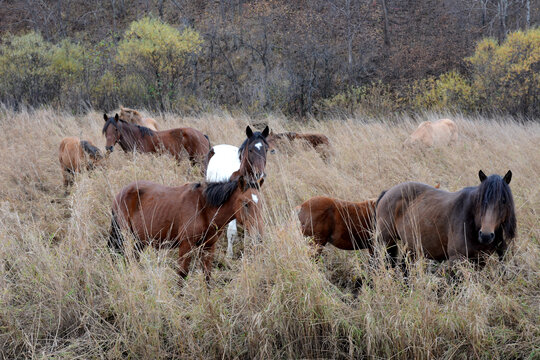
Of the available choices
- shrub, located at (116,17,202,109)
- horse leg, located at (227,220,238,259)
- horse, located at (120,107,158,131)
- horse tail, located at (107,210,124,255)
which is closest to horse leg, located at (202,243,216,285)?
horse leg, located at (227,220,238,259)

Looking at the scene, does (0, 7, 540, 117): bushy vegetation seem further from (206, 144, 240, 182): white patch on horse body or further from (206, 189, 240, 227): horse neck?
(206, 189, 240, 227): horse neck

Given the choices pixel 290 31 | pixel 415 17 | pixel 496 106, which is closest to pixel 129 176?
pixel 496 106

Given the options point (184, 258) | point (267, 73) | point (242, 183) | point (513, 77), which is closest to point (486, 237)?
point (242, 183)

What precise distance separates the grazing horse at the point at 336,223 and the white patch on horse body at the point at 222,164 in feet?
6.07

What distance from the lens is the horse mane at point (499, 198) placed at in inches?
149

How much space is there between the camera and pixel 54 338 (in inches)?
129

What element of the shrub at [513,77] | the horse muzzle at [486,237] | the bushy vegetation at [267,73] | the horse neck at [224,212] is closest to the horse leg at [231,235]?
the horse neck at [224,212]

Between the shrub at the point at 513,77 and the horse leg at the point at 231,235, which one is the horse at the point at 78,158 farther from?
the shrub at the point at 513,77

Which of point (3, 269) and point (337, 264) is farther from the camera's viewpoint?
A: point (337, 264)

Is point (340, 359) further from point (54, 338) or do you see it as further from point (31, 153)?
point (31, 153)

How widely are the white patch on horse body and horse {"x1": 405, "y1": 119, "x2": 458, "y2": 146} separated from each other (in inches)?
184

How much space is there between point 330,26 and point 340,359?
27.3m

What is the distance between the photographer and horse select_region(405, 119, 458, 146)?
403 inches

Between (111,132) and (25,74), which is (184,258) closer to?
(111,132)
